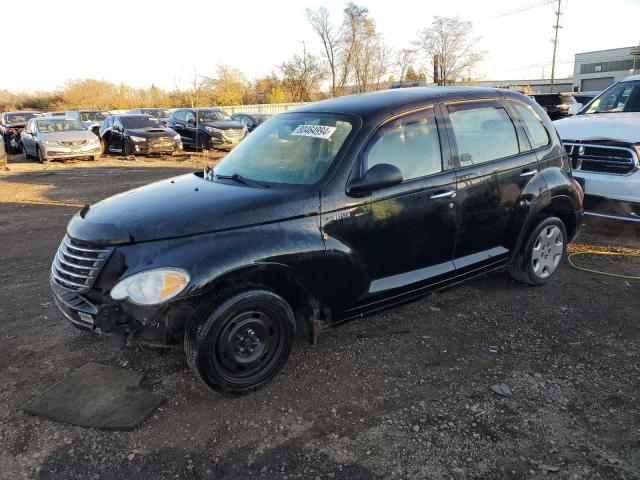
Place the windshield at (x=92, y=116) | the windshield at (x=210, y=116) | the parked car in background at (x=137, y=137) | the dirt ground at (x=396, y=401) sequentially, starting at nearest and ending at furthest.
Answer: the dirt ground at (x=396, y=401), the parked car in background at (x=137, y=137), the windshield at (x=210, y=116), the windshield at (x=92, y=116)

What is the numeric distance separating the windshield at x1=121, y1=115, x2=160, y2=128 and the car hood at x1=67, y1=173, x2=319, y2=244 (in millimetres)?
15228

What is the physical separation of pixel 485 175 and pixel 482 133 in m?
0.40

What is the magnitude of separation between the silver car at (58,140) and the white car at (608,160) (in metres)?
14.1

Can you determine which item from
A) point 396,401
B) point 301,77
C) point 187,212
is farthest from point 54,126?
point 301,77

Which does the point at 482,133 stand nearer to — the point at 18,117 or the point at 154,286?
the point at 154,286

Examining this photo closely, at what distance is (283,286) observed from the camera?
10.7 feet

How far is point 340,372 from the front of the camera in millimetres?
3432

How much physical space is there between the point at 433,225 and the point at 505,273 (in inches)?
73.0

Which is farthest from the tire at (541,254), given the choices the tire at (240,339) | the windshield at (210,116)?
the windshield at (210,116)

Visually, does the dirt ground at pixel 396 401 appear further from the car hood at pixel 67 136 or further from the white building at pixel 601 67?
the white building at pixel 601 67

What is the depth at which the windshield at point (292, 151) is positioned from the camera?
3.46 m

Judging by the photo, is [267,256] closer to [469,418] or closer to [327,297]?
[327,297]

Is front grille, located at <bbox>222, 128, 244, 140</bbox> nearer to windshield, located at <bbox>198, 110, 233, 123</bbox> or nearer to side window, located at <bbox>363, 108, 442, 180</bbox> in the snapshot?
windshield, located at <bbox>198, 110, 233, 123</bbox>

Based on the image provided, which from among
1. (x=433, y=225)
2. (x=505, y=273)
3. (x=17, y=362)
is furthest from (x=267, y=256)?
(x=505, y=273)
